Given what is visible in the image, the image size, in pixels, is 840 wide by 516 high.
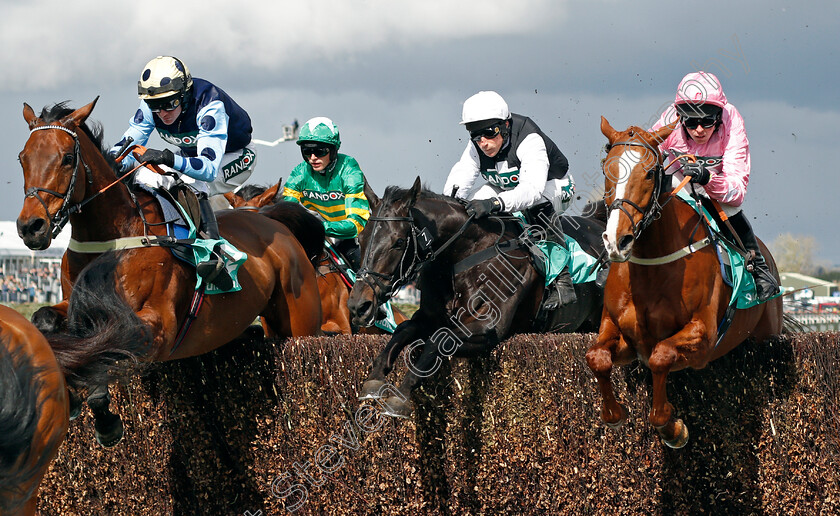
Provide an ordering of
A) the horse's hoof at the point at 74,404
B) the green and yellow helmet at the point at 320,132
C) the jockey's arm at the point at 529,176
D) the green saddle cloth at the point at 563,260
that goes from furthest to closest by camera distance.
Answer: the green and yellow helmet at the point at 320,132
the green saddle cloth at the point at 563,260
the jockey's arm at the point at 529,176
the horse's hoof at the point at 74,404

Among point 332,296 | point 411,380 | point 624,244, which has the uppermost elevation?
point 624,244

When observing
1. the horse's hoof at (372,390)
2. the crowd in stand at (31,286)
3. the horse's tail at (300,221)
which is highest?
the horse's tail at (300,221)

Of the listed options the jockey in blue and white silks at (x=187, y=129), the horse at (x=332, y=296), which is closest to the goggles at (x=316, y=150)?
the horse at (x=332, y=296)

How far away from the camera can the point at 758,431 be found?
541cm

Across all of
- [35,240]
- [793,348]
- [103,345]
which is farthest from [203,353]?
[793,348]

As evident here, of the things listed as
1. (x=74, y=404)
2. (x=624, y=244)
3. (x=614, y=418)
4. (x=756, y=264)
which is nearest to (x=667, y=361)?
(x=614, y=418)

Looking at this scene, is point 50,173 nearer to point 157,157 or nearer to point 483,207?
point 157,157

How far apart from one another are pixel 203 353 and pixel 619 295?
257 cm

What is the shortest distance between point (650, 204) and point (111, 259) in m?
2.87

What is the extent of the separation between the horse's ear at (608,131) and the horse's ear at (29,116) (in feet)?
9.89

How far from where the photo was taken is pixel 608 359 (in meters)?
4.90

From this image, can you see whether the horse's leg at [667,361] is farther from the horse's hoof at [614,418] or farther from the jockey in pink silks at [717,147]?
the jockey in pink silks at [717,147]

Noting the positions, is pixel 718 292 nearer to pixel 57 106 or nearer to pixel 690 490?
pixel 690 490

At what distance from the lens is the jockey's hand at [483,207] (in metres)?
5.98
